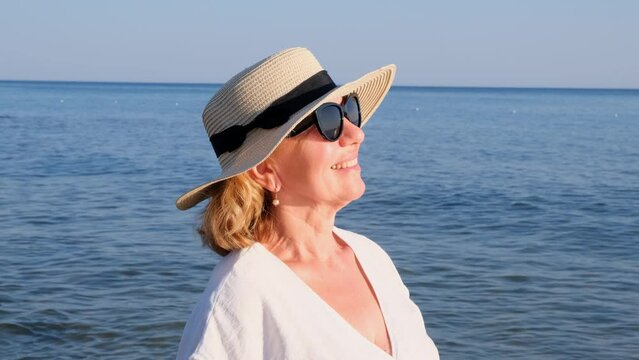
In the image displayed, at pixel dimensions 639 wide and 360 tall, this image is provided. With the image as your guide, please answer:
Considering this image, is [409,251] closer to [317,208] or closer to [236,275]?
[317,208]

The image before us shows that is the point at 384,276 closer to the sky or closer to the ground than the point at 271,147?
closer to the ground

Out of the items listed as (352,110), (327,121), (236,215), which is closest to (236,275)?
(236,215)

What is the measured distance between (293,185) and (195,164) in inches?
858

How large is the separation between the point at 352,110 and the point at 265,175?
11.4 inches

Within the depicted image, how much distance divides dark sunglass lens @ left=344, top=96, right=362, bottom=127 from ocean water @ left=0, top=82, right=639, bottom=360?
49cm

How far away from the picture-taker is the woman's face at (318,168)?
245 centimetres

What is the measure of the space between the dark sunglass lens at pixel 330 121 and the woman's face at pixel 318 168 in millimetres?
20

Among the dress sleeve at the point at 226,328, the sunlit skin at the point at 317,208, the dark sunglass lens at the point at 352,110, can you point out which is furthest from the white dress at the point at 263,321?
the dark sunglass lens at the point at 352,110

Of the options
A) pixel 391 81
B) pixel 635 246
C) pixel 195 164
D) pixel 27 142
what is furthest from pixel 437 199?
pixel 27 142

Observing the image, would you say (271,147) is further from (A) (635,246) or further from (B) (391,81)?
(A) (635,246)

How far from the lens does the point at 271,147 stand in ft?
7.61

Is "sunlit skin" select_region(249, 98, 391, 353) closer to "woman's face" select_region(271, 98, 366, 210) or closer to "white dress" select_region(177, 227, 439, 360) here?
"woman's face" select_region(271, 98, 366, 210)

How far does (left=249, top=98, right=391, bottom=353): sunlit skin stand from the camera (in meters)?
2.43

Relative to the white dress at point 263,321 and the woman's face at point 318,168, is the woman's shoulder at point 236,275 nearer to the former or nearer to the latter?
the white dress at point 263,321
